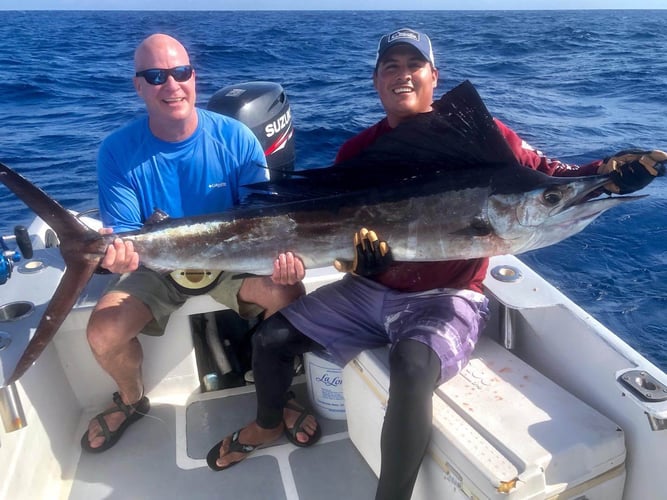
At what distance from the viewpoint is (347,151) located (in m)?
2.36

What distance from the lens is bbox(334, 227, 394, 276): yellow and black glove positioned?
195 centimetres

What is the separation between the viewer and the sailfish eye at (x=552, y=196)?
1872 mm

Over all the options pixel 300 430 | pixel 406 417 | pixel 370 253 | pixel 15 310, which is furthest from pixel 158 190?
pixel 406 417

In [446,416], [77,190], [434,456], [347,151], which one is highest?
[347,151]

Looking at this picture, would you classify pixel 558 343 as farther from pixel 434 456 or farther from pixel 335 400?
pixel 335 400

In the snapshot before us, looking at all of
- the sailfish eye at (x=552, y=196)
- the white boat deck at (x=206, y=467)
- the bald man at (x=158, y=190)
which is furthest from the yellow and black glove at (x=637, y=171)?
the white boat deck at (x=206, y=467)

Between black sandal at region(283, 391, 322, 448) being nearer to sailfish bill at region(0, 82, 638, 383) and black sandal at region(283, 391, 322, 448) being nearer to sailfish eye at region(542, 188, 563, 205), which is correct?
sailfish bill at region(0, 82, 638, 383)

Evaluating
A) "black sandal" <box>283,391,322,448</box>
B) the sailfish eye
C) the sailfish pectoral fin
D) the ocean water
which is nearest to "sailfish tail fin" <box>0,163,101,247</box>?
the sailfish pectoral fin

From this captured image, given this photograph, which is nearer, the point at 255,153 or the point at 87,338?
the point at 87,338

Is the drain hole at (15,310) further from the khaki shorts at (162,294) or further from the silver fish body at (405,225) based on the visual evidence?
the silver fish body at (405,225)

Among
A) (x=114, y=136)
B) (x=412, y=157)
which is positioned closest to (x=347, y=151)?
(x=412, y=157)

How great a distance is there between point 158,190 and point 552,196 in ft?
5.47

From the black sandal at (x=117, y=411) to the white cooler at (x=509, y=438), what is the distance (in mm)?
1173

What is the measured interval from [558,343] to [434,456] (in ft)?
2.18
